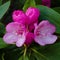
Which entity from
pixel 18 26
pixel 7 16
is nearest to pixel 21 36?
pixel 18 26

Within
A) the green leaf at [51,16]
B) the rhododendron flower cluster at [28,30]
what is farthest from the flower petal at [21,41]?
the green leaf at [51,16]

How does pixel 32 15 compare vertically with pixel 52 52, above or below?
above

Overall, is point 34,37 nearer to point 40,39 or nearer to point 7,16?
point 40,39

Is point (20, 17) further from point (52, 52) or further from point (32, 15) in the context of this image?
point (52, 52)

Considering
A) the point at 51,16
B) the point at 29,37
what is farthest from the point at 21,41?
the point at 51,16

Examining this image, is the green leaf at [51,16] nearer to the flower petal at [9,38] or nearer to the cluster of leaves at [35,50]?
the cluster of leaves at [35,50]

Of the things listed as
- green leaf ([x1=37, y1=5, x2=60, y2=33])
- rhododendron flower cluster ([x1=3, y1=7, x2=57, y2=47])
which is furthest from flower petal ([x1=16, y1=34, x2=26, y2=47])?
green leaf ([x1=37, y1=5, x2=60, y2=33])

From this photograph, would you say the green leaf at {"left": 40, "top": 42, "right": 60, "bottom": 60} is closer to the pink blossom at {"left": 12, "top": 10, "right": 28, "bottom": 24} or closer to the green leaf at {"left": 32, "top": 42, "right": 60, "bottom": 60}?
the green leaf at {"left": 32, "top": 42, "right": 60, "bottom": 60}

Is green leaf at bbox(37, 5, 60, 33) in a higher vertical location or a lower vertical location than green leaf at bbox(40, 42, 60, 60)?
higher
